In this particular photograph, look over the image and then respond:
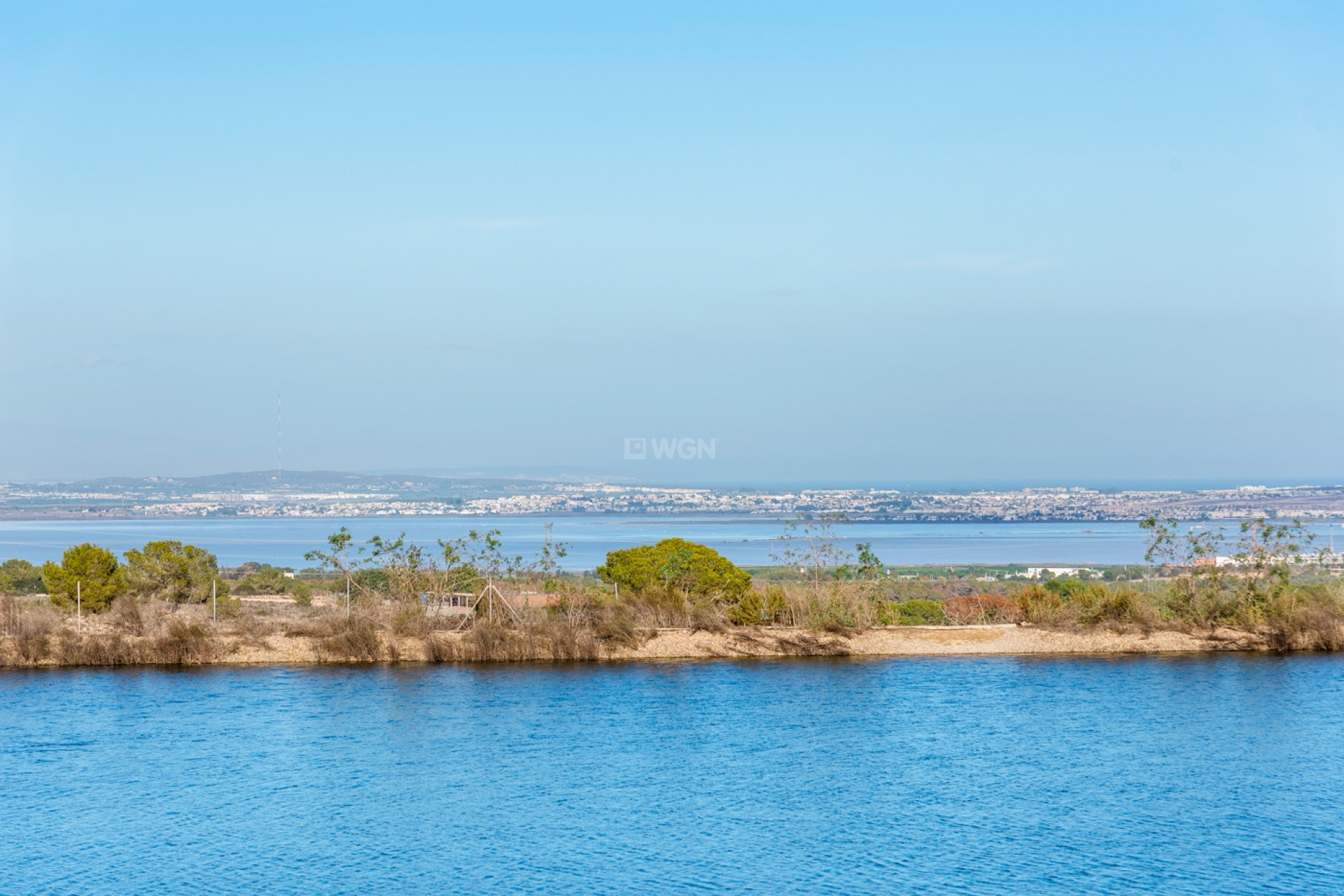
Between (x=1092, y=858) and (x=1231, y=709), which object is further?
(x=1231, y=709)

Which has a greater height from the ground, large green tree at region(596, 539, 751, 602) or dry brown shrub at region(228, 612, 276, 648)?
large green tree at region(596, 539, 751, 602)

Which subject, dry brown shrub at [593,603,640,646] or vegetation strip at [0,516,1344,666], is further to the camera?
dry brown shrub at [593,603,640,646]

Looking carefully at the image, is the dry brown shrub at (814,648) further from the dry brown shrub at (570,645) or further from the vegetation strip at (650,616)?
the dry brown shrub at (570,645)

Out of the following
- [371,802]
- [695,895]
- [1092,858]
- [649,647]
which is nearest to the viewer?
[695,895]

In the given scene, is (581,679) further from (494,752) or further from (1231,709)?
(1231,709)

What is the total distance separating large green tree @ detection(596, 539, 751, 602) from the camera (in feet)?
151

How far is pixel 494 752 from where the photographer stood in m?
28.4

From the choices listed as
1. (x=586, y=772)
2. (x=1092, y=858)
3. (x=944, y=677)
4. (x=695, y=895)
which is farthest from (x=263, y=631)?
(x=1092, y=858)

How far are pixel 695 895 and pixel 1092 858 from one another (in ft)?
22.8

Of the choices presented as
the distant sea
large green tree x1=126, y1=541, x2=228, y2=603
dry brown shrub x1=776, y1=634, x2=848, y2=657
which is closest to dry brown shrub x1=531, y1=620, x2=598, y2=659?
dry brown shrub x1=776, y1=634, x2=848, y2=657

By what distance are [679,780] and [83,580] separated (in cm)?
3011

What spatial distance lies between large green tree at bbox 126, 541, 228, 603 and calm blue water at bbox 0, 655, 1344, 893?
919 centimetres

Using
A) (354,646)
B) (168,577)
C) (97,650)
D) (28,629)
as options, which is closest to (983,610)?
(354,646)

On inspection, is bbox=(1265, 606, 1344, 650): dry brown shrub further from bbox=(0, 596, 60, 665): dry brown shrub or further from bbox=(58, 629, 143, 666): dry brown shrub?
bbox=(0, 596, 60, 665): dry brown shrub
